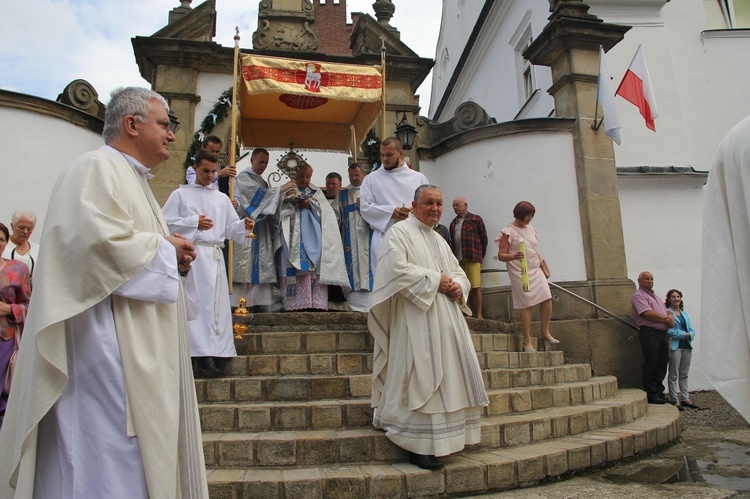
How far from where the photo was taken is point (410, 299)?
13.8 ft

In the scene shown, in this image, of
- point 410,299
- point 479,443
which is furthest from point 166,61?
point 479,443

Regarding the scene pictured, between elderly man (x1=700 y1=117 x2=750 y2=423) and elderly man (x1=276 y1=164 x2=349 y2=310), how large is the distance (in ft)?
18.6

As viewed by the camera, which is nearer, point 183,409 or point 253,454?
point 183,409

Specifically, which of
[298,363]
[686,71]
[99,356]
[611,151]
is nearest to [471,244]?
[611,151]

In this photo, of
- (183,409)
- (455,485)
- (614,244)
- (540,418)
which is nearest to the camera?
(183,409)

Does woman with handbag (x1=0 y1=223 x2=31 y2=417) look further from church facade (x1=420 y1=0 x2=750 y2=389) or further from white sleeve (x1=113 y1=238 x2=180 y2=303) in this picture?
church facade (x1=420 y1=0 x2=750 y2=389)

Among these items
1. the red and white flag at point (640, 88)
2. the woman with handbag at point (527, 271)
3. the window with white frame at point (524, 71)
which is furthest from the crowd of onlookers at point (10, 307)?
the window with white frame at point (524, 71)

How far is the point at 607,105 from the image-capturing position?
28.6 ft

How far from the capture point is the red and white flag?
8.95 m

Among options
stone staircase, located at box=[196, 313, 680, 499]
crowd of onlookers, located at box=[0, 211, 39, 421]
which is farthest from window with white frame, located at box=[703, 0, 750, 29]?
crowd of onlookers, located at box=[0, 211, 39, 421]

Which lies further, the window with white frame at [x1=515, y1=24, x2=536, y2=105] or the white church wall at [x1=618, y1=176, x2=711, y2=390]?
the window with white frame at [x1=515, y1=24, x2=536, y2=105]

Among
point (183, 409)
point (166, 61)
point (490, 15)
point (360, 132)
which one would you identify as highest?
point (490, 15)

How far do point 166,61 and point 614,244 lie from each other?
8100mm

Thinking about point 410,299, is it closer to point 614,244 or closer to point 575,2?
point 614,244
